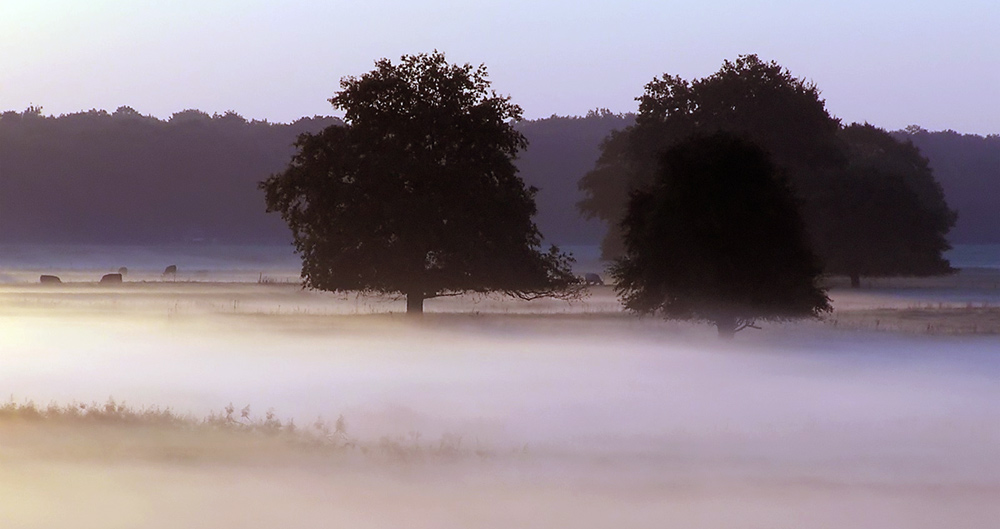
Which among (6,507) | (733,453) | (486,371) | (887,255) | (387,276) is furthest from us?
(887,255)

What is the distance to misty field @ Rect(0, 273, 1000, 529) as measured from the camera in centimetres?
1505

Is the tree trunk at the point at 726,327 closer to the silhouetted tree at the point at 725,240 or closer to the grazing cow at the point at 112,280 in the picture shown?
the silhouetted tree at the point at 725,240

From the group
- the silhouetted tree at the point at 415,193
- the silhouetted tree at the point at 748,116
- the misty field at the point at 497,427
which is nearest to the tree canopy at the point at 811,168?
the silhouetted tree at the point at 748,116

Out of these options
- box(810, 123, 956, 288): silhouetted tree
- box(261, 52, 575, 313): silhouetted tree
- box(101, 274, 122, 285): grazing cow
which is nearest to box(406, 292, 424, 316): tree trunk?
box(261, 52, 575, 313): silhouetted tree

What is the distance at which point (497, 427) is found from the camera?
22141mm

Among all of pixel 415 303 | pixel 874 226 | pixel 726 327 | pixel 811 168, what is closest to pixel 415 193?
pixel 415 303

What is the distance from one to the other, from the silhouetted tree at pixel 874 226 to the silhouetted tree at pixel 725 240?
3907 centimetres

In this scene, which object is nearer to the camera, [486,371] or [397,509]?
[397,509]

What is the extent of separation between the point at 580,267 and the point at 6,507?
118 meters

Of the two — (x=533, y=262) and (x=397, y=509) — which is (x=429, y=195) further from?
(x=397, y=509)

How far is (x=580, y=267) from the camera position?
13162 cm

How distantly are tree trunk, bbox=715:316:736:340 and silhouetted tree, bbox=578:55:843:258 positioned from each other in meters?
29.7

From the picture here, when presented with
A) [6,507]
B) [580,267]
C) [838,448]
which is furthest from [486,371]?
[580,267]

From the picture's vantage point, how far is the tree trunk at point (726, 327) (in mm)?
41000
